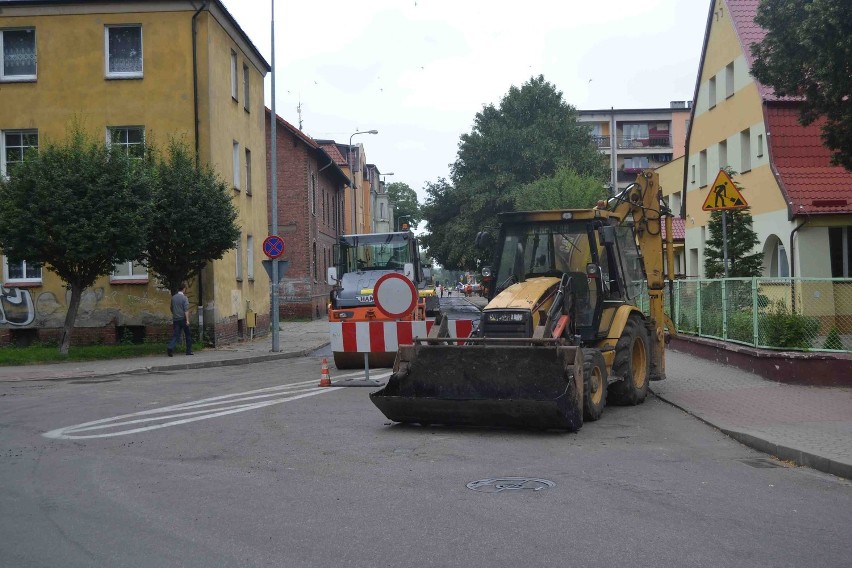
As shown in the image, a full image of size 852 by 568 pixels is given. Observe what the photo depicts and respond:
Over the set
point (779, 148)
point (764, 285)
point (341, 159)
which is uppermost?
point (341, 159)

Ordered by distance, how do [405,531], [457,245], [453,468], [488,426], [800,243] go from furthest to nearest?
[457,245] → [800,243] → [488,426] → [453,468] → [405,531]

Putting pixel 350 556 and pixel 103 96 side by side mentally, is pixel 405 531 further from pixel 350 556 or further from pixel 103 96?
pixel 103 96

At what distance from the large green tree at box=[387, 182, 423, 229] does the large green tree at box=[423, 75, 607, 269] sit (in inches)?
3028

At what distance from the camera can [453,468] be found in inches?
323

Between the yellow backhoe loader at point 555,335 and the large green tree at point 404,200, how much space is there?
122 meters

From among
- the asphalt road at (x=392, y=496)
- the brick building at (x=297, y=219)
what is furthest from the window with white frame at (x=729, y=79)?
the asphalt road at (x=392, y=496)

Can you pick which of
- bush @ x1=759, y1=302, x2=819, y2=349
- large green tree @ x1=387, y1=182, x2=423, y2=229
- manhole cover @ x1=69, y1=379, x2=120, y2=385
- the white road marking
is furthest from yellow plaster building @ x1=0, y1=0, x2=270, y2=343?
large green tree @ x1=387, y1=182, x2=423, y2=229

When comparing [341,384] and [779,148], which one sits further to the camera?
[779,148]

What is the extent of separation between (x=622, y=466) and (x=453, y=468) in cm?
152

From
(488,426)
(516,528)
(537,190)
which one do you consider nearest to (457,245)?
(537,190)

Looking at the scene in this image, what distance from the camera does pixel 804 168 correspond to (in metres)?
25.4

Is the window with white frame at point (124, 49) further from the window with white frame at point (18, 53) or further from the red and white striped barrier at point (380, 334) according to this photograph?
the red and white striped barrier at point (380, 334)

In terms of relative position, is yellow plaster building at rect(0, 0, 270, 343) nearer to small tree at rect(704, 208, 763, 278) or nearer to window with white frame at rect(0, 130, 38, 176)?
window with white frame at rect(0, 130, 38, 176)

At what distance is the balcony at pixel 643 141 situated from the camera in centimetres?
8944
